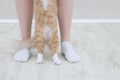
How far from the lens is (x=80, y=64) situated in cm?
150

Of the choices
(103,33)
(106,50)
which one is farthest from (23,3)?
(103,33)

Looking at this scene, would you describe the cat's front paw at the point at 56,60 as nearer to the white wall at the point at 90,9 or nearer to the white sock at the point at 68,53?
the white sock at the point at 68,53

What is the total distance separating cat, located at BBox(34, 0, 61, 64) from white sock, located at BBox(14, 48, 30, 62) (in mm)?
90

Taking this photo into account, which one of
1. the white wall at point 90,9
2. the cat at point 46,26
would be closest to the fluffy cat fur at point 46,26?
the cat at point 46,26

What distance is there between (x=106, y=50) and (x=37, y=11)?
24.0 inches

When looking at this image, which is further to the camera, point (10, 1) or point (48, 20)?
point (10, 1)

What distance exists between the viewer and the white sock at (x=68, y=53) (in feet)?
5.02

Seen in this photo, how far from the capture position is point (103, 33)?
83.9 inches

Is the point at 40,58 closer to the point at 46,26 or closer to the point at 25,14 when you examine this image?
the point at 46,26

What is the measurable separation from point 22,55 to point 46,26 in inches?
10.1

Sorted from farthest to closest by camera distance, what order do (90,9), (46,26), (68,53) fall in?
(90,9) → (68,53) → (46,26)

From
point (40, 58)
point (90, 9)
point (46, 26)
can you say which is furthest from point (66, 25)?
point (90, 9)

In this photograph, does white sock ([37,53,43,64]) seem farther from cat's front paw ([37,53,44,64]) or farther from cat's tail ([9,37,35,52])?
cat's tail ([9,37,35,52])

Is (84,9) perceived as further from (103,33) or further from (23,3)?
(23,3)
